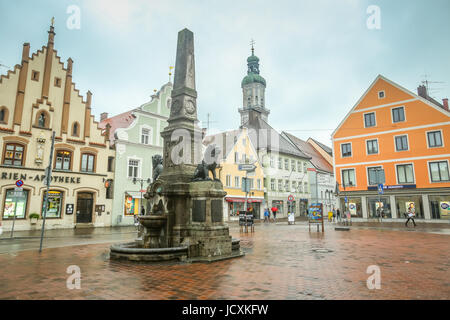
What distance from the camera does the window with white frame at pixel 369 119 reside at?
29.9 metres

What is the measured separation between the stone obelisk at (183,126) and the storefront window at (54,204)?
57.7 feet

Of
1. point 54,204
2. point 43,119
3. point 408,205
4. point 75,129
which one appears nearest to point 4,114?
point 43,119

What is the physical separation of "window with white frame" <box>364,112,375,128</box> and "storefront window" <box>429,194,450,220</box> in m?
Answer: 8.78

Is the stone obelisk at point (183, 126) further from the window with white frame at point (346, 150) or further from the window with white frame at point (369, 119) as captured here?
the window with white frame at point (346, 150)

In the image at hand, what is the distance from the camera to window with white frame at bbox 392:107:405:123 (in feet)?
92.5

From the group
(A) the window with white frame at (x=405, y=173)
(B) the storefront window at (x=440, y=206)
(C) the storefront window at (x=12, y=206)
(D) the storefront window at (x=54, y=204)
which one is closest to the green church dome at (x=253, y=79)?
(A) the window with white frame at (x=405, y=173)

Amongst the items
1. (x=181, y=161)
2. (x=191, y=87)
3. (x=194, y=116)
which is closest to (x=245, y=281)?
(x=181, y=161)

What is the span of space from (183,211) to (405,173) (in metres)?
26.9

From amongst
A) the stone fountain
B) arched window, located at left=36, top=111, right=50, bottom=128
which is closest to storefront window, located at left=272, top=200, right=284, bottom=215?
arched window, located at left=36, top=111, right=50, bottom=128

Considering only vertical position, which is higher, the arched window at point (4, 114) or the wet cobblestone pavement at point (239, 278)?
the arched window at point (4, 114)

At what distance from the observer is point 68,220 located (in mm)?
23188

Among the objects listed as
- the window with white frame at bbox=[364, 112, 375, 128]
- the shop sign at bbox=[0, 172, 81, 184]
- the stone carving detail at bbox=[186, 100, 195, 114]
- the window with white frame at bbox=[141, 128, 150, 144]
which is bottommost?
the shop sign at bbox=[0, 172, 81, 184]

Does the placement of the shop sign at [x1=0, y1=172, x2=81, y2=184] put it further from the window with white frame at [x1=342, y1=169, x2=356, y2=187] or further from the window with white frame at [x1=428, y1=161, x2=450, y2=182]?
the window with white frame at [x1=428, y1=161, x2=450, y2=182]
